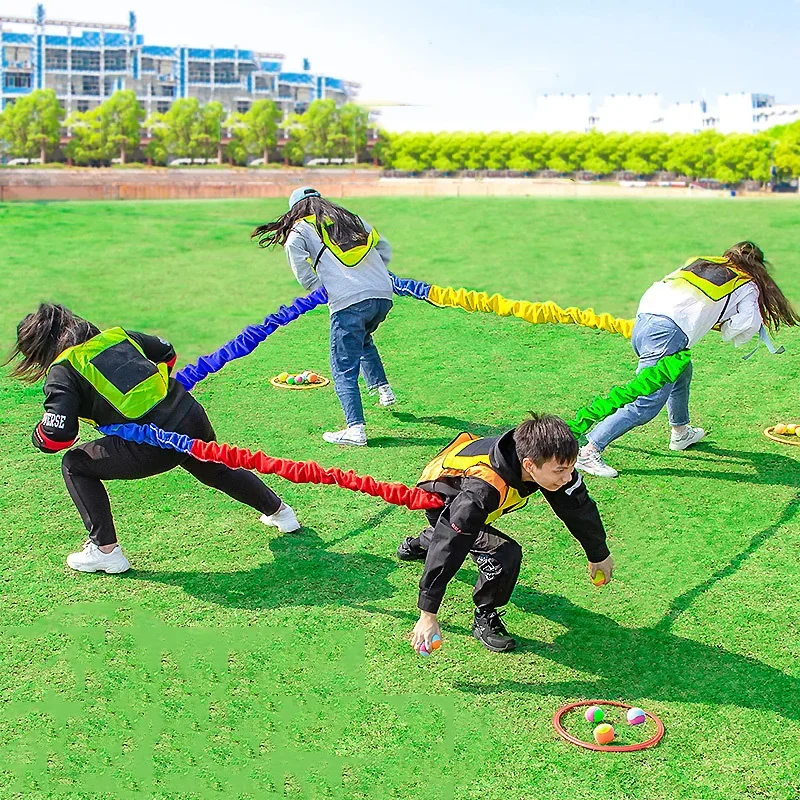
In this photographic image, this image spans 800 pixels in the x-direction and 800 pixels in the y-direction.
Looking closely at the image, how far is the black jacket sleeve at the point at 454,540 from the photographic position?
4492 millimetres

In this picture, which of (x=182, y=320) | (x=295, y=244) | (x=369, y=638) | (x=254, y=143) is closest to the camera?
(x=369, y=638)

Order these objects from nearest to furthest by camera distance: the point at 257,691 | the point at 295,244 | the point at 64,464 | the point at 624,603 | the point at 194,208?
the point at 257,691, the point at 624,603, the point at 64,464, the point at 295,244, the point at 194,208

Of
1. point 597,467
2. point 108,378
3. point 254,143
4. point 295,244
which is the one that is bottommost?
point 597,467

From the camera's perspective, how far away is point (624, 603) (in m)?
5.45

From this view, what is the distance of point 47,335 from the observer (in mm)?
5645

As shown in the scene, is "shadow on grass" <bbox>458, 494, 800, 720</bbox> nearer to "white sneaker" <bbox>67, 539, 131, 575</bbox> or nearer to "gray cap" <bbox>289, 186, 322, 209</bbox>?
"white sneaker" <bbox>67, 539, 131, 575</bbox>

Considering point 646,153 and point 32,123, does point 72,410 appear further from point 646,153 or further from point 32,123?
point 32,123

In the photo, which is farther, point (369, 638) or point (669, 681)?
point (369, 638)

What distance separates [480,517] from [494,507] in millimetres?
107

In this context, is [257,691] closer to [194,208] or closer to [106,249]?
[106,249]

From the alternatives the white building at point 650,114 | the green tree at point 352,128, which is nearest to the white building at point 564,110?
the white building at point 650,114

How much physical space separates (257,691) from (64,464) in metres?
1.93

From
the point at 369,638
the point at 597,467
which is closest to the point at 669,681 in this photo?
the point at 369,638

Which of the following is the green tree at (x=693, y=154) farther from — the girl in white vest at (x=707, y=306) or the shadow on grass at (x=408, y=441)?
the girl in white vest at (x=707, y=306)
